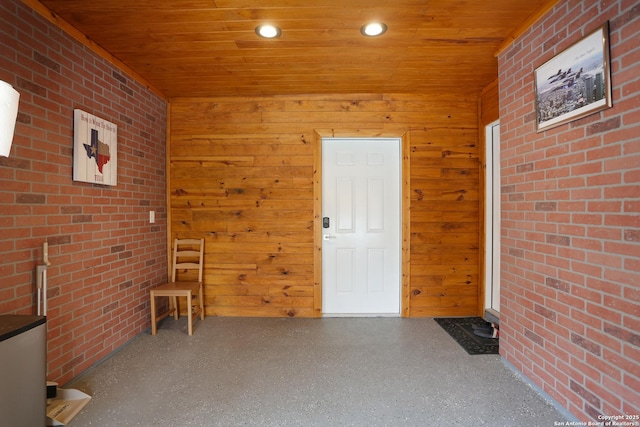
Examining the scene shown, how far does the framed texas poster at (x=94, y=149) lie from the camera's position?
206cm

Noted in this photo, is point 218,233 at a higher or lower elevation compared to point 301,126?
lower

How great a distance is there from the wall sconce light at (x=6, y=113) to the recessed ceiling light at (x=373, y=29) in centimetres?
193

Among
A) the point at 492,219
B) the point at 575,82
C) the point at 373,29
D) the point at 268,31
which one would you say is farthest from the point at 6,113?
the point at 492,219

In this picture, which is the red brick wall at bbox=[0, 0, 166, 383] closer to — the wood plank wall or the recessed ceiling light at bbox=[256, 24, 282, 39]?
the wood plank wall

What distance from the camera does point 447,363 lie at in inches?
90.7

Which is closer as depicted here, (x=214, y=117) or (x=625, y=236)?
(x=625, y=236)

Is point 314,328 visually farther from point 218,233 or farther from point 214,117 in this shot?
point 214,117

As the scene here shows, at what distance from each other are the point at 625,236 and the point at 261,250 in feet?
9.28

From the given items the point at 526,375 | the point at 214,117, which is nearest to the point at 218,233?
the point at 214,117

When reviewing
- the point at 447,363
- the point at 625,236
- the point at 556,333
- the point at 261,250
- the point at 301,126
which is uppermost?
the point at 301,126

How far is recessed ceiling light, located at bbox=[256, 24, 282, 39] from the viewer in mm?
2033

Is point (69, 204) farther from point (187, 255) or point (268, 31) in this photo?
point (268, 31)

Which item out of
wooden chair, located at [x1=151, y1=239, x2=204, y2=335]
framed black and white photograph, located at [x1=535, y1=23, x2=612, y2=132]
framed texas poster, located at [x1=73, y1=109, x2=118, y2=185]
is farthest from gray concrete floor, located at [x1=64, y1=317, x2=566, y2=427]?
framed black and white photograph, located at [x1=535, y1=23, x2=612, y2=132]

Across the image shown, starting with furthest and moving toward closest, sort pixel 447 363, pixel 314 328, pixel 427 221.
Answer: pixel 427 221 → pixel 314 328 → pixel 447 363
